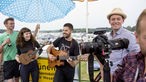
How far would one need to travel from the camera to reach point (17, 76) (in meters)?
6.27

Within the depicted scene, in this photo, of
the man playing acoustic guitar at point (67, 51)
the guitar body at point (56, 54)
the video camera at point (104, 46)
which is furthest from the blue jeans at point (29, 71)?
the video camera at point (104, 46)

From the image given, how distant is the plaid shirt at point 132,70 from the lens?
56.9 inches

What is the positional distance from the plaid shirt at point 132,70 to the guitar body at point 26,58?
4.64 m

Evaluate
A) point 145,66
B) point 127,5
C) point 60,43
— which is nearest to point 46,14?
point 60,43

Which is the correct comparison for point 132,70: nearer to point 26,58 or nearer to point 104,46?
point 104,46

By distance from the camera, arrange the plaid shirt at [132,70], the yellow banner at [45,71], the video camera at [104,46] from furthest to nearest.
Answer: the yellow banner at [45,71], the video camera at [104,46], the plaid shirt at [132,70]

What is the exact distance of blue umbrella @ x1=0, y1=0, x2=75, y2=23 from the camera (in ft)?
17.8

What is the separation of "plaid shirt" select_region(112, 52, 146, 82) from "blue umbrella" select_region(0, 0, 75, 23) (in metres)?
4.08

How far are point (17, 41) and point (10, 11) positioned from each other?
813 millimetres

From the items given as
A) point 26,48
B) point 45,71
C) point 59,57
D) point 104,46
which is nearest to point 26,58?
point 26,48

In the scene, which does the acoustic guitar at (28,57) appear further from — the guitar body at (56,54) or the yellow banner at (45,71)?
the yellow banner at (45,71)

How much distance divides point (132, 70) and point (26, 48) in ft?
16.1

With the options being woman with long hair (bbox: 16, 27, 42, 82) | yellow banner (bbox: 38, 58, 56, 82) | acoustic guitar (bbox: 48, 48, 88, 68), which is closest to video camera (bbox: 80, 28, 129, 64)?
acoustic guitar (bbox: 48, 48, 88, 68)

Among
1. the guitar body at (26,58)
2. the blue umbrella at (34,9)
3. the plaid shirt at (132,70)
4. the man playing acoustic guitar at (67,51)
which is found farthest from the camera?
the guitar body at (26,58)
